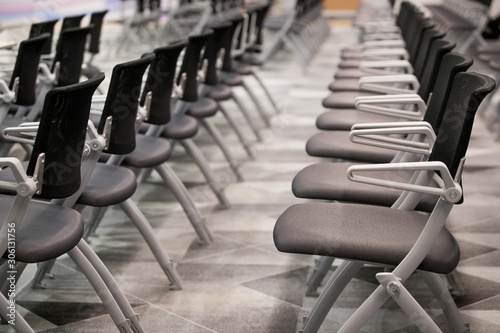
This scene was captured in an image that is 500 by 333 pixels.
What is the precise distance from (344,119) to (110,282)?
181 centimetres

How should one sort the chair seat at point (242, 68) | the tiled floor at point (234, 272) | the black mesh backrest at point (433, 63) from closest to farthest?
1. the tiled floor at point (234, 272)
2. the black mesh backrest at point (433, 63)
3. the chair seat at point (242, 68)

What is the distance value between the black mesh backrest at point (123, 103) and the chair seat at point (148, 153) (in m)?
0.22

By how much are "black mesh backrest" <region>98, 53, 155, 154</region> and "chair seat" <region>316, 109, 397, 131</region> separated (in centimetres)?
129

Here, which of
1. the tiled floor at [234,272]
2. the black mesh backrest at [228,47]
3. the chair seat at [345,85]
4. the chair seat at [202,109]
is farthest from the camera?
the black mesh backrest at [228,47]

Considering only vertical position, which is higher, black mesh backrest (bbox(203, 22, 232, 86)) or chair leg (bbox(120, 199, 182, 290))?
black mesh backrest (bbox(203, 22, 232, 86))

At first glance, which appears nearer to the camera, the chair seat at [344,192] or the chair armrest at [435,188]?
the chair armrest at [435,188]

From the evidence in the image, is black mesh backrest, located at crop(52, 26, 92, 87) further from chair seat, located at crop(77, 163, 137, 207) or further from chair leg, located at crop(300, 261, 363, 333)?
chair leg, located at crop(300, 261, 363, 333)

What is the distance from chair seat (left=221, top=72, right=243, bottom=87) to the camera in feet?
16.2

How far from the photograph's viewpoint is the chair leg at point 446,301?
2.31m

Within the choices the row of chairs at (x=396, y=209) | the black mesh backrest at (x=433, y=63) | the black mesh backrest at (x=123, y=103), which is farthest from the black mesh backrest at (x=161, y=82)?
the black mesh backrest at (x=433, y=63)

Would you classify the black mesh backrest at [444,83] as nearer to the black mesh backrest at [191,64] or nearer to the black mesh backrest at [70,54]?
the black mesh backrest at [191,64]

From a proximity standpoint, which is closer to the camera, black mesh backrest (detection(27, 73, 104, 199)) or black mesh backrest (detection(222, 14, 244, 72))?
black mesh backrest (detection(27, 73, 104, 199))

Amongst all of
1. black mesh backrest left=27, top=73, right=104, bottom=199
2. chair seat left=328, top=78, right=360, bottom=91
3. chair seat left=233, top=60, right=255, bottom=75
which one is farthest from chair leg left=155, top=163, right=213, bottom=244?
chair seat left=233, top=60, right=255, bottom=75

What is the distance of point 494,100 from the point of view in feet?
22.3
